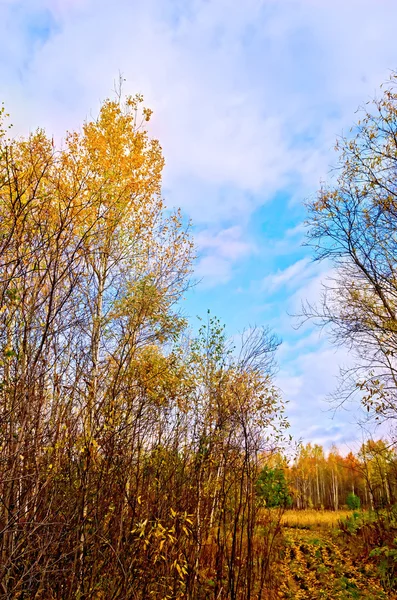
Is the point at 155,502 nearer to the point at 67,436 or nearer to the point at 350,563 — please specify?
the point at 67,436

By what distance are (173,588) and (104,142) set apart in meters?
7.88

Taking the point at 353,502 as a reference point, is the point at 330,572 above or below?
above

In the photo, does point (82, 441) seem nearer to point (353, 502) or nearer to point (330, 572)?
point (330, 572)

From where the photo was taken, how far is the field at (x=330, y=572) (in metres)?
7.32

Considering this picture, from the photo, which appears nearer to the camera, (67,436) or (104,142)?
(67,436)

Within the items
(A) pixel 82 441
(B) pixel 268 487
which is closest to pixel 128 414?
(A) pixel 82 441

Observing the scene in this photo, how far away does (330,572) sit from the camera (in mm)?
9016

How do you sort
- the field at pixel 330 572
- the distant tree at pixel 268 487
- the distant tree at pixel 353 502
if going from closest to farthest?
the distant tree at pixel 268 487 → the field at pixel 330 572 → the distant tree at pixel 353 502

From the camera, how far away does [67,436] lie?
11.3 feet

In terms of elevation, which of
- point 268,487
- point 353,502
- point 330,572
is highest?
point 268,487

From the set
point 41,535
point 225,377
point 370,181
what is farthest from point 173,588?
point 370,181

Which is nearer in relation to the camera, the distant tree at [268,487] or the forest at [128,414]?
the forest at [128,414]

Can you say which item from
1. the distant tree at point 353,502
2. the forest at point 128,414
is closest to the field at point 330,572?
the forest at point 128,414

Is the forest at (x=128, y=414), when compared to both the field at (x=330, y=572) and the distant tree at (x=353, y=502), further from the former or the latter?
the distant tree at (x=353, y=502)
